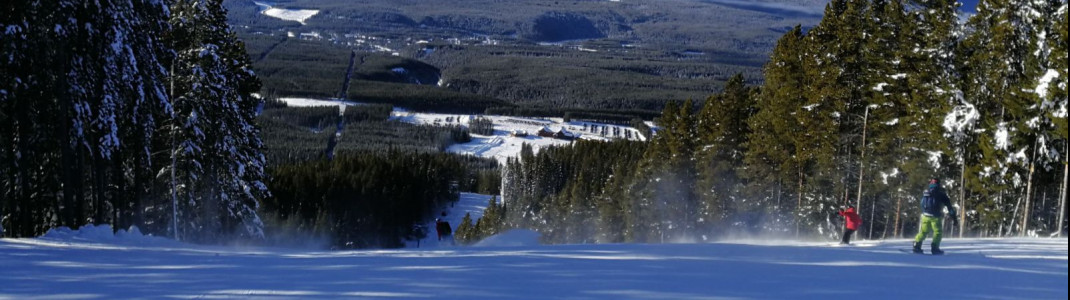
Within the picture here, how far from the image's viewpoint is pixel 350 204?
Result: 62688 millimetres

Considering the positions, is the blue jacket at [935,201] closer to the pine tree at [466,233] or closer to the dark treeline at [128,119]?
the dark treeline at [128,119]

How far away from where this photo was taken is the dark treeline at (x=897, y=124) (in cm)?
2703

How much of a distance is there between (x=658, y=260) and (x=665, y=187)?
28579mm

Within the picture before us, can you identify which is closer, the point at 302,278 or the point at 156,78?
the point at 302,278

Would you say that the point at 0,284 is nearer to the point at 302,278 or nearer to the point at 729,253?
the point at 302,278

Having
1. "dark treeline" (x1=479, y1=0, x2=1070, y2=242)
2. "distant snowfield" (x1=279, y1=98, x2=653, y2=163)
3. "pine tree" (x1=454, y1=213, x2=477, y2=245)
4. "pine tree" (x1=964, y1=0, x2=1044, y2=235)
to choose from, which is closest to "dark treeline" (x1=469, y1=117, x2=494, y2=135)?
"distant snowfield" (x1=279, y1=98, x2=653, y2=163)

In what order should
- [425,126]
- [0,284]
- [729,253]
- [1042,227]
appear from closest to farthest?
[0,284] → [729,253] → [1042,227] → [425,126]

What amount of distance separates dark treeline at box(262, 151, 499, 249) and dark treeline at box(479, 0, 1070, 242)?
89.1ft

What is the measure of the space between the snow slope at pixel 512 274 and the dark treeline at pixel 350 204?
121 feet

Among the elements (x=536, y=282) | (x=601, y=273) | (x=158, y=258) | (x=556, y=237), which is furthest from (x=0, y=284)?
(x=556, y=237)

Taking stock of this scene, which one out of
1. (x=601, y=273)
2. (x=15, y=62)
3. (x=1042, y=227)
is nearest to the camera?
(x=601, y=273)

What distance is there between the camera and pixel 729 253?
14445mm

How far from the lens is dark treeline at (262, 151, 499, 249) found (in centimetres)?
Result: 5616

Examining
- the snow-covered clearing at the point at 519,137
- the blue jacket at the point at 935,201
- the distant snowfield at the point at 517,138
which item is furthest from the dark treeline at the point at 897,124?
the snow-covered clearing at the point at 519,137
